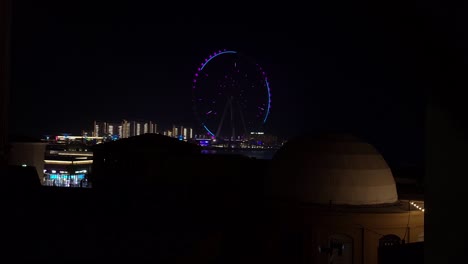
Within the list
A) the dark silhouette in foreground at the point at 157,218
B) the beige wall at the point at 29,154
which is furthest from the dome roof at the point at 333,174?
the beige wall at the point at 29,154

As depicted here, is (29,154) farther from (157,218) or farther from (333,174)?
(157,218)

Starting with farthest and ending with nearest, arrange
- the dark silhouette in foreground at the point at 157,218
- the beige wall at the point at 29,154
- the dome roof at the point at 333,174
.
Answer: the beige wall at the point at 29,154
the dome roof at the point at 333,174
the dark silhouette in foreground at the point at 157,218

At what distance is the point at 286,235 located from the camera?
18.8m

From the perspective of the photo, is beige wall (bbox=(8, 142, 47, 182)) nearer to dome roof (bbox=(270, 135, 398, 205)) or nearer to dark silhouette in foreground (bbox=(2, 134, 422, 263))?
dark silhouette in foreground (bbox=(2, 134, 422, 263))

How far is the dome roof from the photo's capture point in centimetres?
1892

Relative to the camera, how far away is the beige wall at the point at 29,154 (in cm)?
4219

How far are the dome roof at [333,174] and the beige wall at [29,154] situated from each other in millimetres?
28876

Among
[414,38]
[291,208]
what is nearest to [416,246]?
[291,208]

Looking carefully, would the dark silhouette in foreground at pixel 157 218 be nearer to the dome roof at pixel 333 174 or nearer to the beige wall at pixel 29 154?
the dome roof at pixel 333 174

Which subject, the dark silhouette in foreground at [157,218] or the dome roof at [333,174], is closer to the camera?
the dark silhouette in foreground at [157,218]

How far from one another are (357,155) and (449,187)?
16295 millimetres

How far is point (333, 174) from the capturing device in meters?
19.1

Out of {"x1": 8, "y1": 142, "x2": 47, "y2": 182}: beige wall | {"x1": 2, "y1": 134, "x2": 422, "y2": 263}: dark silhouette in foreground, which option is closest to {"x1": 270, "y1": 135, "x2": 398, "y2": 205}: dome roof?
{"x1": 2, "y1": 134, "x2": 422, "y2": 263}: dark silhouette in foreground

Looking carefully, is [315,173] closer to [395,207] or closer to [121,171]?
[395,207]
